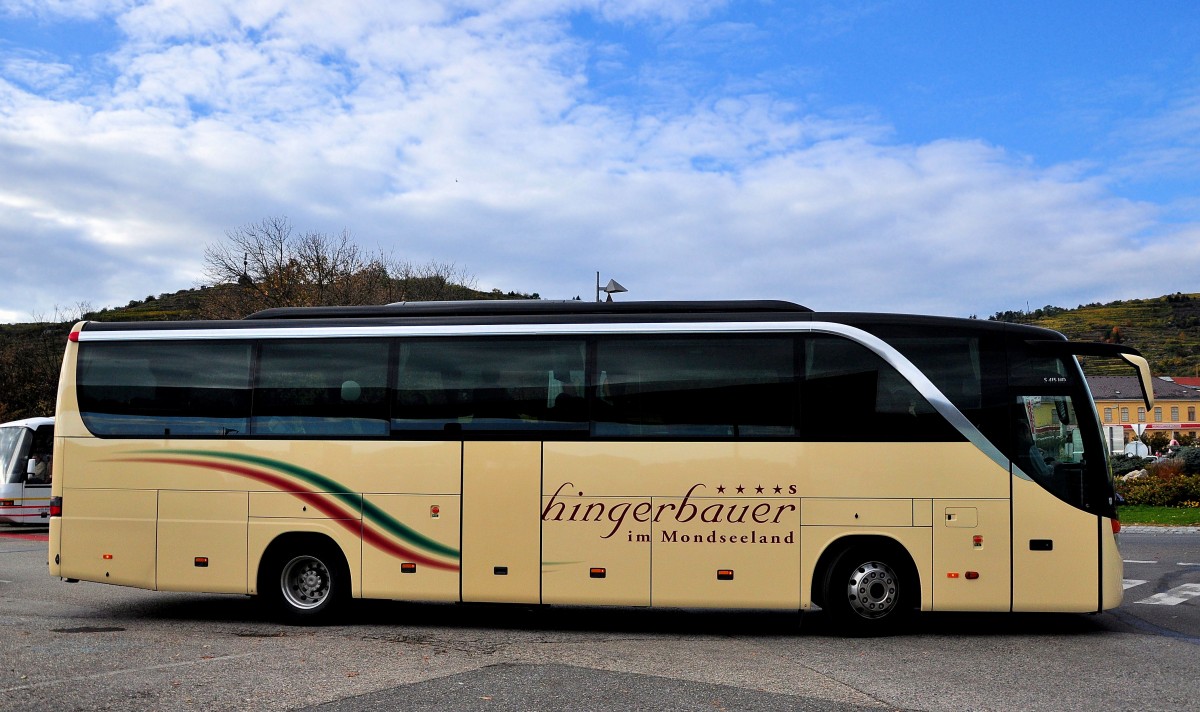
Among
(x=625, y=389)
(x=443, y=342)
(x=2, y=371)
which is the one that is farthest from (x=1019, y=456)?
(x=2, y=371)

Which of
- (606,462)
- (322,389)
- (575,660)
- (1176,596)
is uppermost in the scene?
(322,389)

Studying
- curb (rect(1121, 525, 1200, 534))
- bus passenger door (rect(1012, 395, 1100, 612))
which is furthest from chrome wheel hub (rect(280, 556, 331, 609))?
curb (rect(1121, 525, 1200, 534))

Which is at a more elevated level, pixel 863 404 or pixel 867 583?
pixel 863 404

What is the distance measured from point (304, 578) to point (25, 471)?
1729cm

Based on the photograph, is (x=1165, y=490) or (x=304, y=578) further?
(x=1165, y=490)

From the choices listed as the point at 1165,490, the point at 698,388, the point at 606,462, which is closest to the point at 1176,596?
the point at 698,388

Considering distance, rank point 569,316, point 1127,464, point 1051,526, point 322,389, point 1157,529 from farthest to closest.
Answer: point 1127,464, point 1157,529, point 322,389, point 569,316, point 1051,526

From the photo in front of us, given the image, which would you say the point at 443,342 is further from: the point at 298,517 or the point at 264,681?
the point at 264,681

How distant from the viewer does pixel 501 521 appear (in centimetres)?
1030

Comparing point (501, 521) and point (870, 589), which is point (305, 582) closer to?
point (501, 521)

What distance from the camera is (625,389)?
400 inches

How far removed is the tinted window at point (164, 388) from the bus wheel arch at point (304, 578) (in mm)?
1340

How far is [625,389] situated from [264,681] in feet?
14.1

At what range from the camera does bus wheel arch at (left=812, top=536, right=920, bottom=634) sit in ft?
32.3
